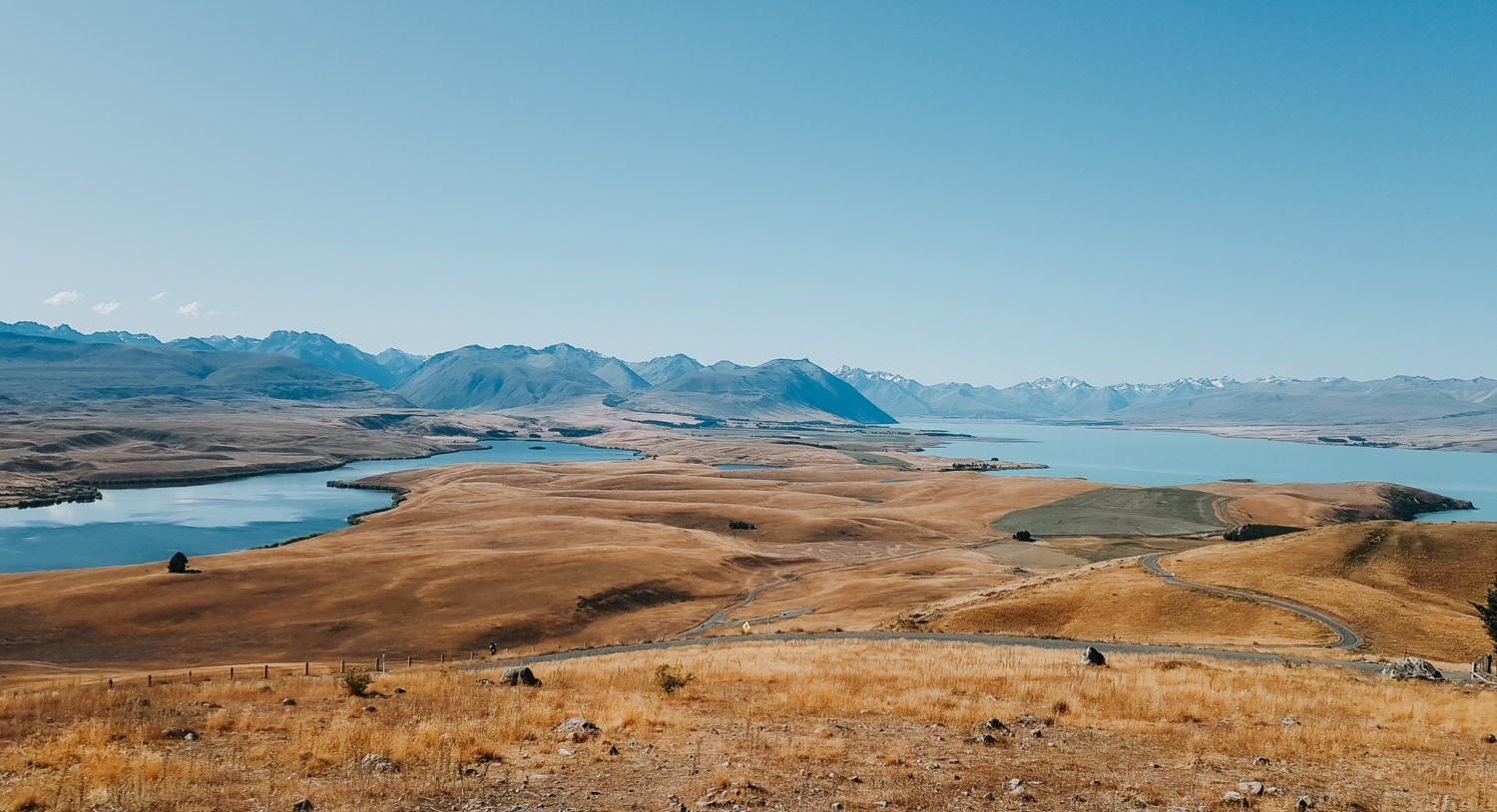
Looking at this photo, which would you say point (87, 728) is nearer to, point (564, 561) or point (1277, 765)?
point (1277, 765)

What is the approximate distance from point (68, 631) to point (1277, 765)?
82.6 m

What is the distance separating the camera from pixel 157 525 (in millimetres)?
147250

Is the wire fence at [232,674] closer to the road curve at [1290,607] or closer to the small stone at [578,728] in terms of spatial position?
the small stone at [578,728]

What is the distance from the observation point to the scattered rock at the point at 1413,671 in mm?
30031

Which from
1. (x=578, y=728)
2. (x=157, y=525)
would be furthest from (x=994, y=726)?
(x=157, y=525)

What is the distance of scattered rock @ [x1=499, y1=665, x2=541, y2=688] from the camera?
27.5 m

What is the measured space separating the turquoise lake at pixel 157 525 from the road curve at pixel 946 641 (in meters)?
109

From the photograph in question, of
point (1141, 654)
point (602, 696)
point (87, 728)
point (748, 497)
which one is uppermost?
point (87, 728)

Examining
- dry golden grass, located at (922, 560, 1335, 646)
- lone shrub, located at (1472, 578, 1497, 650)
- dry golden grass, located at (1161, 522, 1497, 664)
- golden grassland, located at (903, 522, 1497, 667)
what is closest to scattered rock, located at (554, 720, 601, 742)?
dry golden grass, located at (922, 560, 1335, 646)

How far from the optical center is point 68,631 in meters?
62.6

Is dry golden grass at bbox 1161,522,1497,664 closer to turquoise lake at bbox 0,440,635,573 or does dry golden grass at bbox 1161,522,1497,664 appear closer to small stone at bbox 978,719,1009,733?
small stone at bbox 978,719,1009,733

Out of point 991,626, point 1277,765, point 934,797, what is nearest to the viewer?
point 934,797

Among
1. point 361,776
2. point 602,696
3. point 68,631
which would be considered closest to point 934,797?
point 361,776

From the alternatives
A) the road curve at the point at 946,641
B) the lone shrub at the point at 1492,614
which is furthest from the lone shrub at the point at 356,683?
the lone shrub at the point at 1492,614
